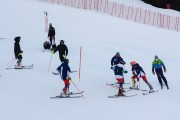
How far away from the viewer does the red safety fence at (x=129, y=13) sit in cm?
4235

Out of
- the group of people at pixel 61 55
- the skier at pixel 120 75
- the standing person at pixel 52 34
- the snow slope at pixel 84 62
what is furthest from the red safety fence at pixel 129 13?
the skier at pixel 120 75

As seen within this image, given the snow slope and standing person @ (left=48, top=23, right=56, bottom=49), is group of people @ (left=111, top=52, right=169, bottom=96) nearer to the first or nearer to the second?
the snow slope

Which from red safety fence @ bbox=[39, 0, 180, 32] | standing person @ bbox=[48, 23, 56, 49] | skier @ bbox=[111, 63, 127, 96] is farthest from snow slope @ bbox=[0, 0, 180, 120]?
red safety fence @ bbox=[39, 0, 180, 32]

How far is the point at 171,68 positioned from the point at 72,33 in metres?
11.3

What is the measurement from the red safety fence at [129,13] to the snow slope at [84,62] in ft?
8.04

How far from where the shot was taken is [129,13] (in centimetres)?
4534

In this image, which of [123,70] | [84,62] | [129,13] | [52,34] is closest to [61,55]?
A: [84,62]

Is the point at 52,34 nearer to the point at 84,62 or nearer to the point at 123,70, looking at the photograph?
the point at 84,62

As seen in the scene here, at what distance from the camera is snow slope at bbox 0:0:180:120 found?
15.5m

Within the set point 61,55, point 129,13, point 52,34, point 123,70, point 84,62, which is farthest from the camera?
point 129,13

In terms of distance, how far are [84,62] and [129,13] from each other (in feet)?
74.3

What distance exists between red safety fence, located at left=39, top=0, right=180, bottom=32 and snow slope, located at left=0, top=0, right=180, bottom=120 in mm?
2450

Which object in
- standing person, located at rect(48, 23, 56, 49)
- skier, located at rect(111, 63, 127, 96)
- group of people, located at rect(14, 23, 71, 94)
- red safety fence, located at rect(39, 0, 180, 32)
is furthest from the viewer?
red safety fence, located at rect(39, 0, 180, 32)

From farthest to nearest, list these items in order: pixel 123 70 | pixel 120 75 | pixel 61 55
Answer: pixel 61 55 → pixel 123 70 → pixel 120 75
